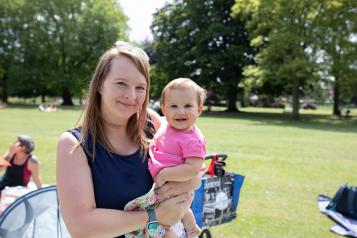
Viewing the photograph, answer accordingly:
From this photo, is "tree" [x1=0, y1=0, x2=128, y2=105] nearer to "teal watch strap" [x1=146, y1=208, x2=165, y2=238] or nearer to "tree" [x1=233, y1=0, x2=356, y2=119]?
"tree" [x1=233, y1=0, x2=356, y2=119]

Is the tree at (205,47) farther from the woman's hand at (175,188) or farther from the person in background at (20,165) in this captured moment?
the woman's hand at (175,188)

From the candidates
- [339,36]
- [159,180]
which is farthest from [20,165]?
[339,36]

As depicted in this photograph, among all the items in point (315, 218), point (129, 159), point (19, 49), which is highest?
point (19, 49)

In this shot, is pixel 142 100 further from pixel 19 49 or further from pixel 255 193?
pixel 19 49

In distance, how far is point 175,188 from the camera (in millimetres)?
2348

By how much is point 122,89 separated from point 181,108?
516 mm

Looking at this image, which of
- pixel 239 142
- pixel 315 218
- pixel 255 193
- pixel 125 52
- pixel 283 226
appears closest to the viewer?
pixel 125 52

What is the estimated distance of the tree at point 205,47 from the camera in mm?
41625

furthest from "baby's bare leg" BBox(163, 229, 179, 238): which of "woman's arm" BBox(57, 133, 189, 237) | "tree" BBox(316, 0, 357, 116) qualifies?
"tree" BBox(316, 0, 357, 116)

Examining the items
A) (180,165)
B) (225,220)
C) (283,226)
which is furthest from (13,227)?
(283,226)

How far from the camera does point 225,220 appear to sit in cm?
420

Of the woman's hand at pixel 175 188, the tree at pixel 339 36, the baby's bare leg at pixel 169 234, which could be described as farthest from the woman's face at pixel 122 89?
the tree at pixel 339 36

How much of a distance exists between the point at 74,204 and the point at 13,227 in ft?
3.25

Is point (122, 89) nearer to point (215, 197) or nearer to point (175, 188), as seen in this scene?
point (175, 188)
